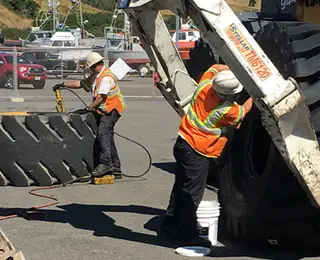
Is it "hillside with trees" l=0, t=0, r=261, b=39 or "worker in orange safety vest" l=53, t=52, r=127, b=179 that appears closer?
"worker in orange safety vest" l=53, t=52, r=127, b=179

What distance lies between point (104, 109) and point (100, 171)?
2.75 feet

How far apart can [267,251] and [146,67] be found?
37.3m

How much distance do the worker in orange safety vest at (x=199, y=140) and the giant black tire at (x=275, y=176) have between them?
15.4 inches

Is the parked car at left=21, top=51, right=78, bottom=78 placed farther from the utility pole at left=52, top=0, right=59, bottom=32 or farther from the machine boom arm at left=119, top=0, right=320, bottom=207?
the utility pole at left=52, top=0, right=59, bottom=32

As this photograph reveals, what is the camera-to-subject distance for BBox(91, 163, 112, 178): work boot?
9641 millimetres

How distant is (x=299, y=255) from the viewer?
636 centimetres

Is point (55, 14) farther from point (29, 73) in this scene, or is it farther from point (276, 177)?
point (276, 177)

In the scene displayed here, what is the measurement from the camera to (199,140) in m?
6.45

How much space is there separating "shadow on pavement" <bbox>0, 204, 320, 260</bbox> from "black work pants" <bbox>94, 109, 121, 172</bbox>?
1.45m

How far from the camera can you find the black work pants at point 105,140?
9773 mm

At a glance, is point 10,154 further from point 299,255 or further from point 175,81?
point 299,255

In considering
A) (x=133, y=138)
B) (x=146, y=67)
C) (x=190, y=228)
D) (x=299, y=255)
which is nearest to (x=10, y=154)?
(x=190, y=228)

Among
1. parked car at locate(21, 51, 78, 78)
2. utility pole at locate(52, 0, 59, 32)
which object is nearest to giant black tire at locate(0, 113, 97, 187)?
parked car at locate(21, 51, 78, 78)

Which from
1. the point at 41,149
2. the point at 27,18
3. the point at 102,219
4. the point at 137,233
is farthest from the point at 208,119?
the point at 27,18
